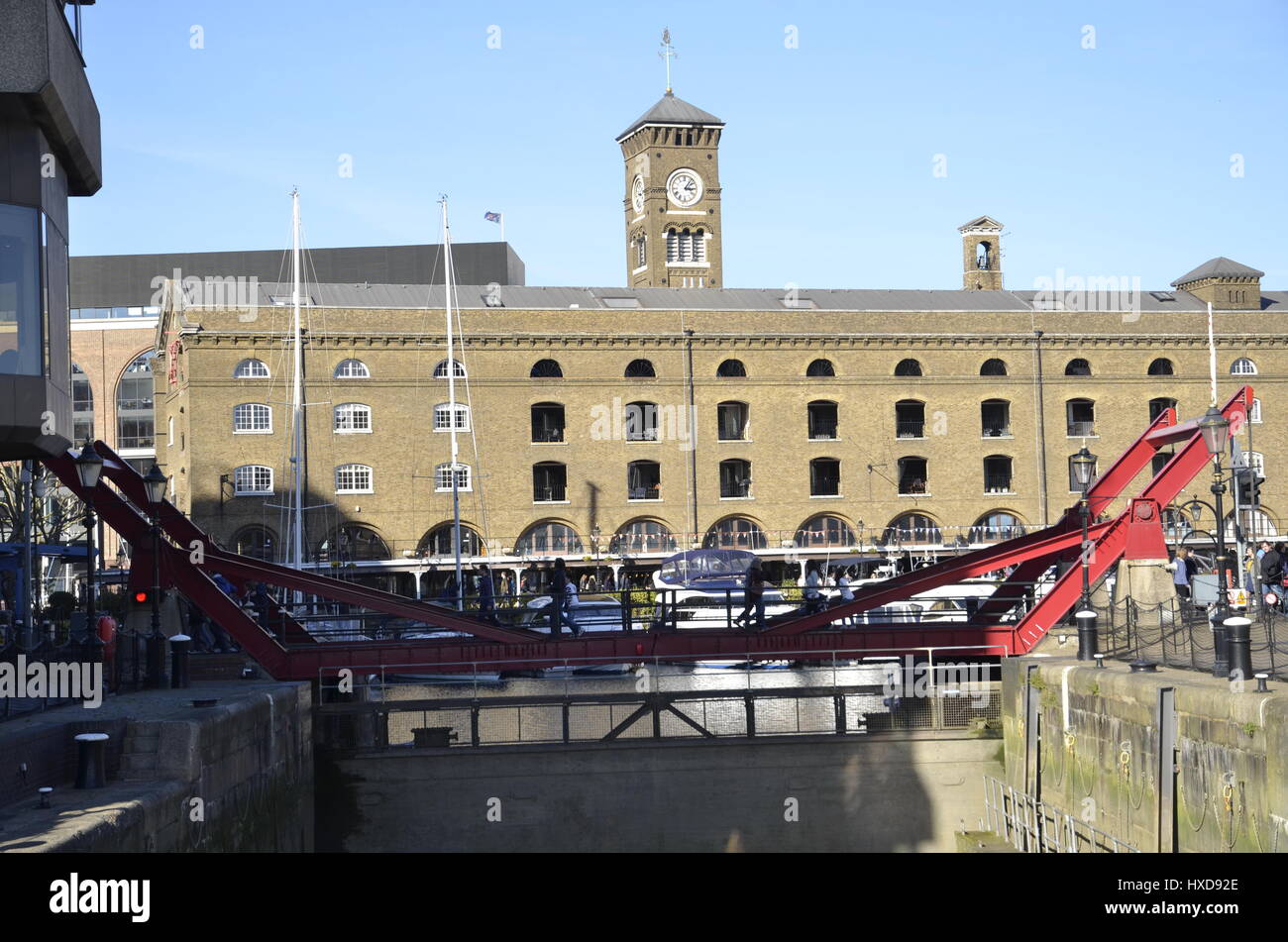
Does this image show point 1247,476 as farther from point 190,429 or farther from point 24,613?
point 190,429

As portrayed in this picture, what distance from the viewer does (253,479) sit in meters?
52.4

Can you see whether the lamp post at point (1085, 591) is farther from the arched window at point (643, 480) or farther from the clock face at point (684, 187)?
the clock face at point (684, 187)

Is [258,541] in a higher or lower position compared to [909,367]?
lower

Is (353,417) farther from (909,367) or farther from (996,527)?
(996,527)

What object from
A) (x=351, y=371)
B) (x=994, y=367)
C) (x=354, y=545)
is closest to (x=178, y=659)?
(x=354, y=545)

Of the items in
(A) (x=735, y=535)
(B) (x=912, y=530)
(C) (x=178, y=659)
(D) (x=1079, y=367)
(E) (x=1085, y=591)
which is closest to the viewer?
(C) (x=178, y=659)

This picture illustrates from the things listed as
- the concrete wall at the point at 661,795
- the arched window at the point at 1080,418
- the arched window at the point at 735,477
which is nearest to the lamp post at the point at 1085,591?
the concrete wall at the point at 661,795

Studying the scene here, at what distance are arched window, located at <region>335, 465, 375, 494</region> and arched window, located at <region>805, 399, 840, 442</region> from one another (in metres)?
16.0

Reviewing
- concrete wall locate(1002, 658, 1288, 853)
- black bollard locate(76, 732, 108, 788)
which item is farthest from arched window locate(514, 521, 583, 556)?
black bollard locate(76, 732, 108, 788)

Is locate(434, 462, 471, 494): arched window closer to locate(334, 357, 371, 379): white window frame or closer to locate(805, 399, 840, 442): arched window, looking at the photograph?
locate(334, 357, 371, 379): white window frame

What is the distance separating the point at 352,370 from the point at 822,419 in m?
17.1

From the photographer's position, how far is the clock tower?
73125 millimetres

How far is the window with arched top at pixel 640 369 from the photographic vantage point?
184 ft
